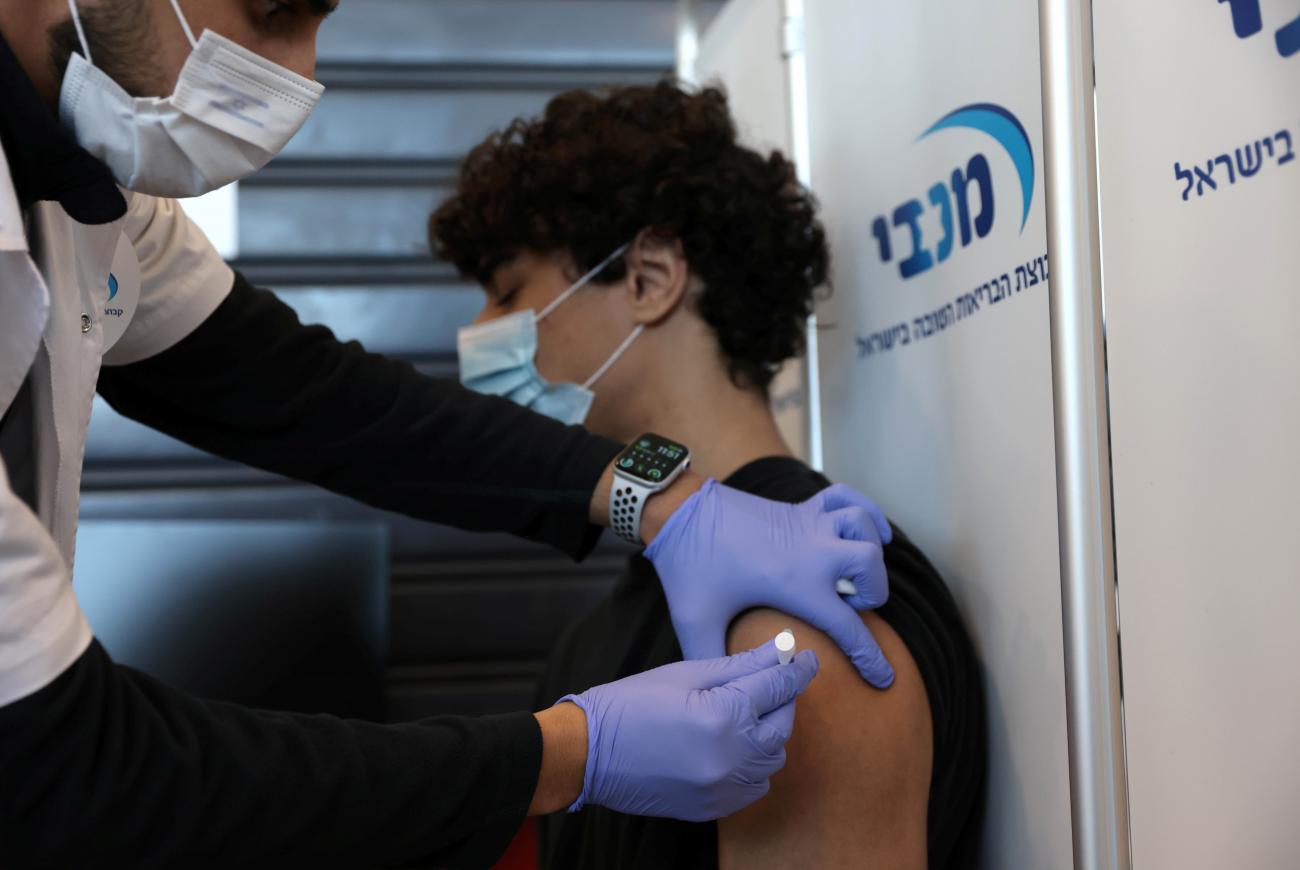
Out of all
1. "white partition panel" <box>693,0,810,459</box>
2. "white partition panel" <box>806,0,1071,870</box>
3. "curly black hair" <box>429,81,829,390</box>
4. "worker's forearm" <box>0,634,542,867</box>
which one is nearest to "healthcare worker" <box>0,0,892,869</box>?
"worker's forearm" <box>0,634,542,867</box>

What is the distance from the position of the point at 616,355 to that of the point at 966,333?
17.0 inches

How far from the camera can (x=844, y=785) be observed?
3.17ft

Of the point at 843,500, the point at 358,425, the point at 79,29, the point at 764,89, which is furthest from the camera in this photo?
the point at 764,89

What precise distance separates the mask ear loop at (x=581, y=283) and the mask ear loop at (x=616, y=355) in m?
0.08

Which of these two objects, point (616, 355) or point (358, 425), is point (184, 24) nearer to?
point (358, 425)

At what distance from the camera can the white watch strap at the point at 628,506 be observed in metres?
1.19

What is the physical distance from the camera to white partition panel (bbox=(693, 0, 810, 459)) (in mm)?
1652

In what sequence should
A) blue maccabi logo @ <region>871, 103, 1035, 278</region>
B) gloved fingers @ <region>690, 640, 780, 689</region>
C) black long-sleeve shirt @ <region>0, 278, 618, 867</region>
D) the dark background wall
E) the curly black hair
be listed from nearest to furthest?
black long-sleeve shirt @ <region>0, 278, 618, 867</region> < gloved fingers @ <region>690, 640, 780, 689</region> < blue maccabi logo @ <region>871, 103, 1035, 278</region> < the curly black hair < the dark background wall

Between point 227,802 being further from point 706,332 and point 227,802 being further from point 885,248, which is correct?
point 885,248

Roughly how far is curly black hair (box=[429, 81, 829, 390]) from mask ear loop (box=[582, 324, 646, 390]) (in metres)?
0.07

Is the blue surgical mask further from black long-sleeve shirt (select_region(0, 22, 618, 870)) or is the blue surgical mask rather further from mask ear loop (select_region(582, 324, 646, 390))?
black long-sleeve shirt (select_region(0, 22, 618, 870))

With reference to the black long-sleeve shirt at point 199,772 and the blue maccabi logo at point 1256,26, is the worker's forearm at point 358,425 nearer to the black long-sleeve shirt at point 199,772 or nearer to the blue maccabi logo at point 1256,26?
the black long-sleeve shirt at point 199,772

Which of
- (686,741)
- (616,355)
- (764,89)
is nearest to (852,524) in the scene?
(686,741)

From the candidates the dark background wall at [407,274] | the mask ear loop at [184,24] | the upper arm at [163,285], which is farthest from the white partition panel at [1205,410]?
the dark background wall at [407,274]
